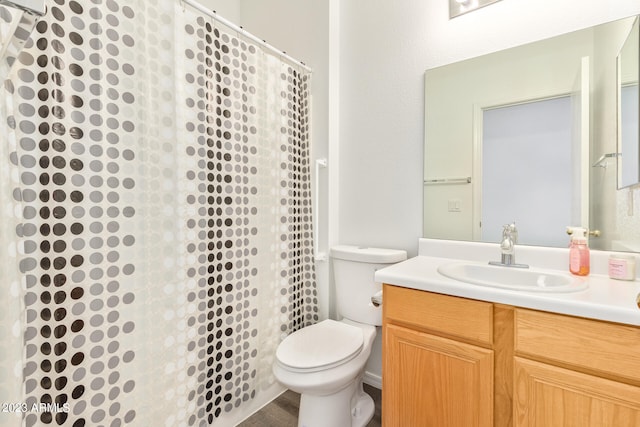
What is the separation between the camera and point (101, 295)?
104 cm

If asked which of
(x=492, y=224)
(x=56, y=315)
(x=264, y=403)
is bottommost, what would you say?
(x=264, y=403)

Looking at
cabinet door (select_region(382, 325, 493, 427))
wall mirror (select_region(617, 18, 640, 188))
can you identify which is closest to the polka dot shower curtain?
cabinet door (select_region(382, 325, 493, 427))

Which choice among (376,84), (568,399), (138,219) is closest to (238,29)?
(376,84)

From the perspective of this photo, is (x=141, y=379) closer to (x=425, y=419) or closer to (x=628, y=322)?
(x=425, y=419)

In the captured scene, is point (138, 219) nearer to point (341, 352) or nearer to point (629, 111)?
point (341, 352)

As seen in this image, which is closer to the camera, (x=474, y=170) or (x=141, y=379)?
(x=141, y=379)

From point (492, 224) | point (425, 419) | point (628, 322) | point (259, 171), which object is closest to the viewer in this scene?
point (628, 322)

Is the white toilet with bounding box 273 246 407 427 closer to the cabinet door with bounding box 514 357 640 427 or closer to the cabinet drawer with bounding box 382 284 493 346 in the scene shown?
the cabinet drawer with bounding box 382 284 493 346

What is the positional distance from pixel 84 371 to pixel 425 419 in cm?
123

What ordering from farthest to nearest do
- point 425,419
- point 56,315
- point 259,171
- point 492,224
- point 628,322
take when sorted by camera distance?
1. point 259,171
2. point 492,224
3. point 425,419
4. point 56,315
5. point 628,322

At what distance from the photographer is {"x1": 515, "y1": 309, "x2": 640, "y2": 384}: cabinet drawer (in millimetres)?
792

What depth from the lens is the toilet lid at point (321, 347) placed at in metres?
1.26

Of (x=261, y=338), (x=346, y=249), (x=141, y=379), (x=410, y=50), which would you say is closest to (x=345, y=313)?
(x=346, y=249)

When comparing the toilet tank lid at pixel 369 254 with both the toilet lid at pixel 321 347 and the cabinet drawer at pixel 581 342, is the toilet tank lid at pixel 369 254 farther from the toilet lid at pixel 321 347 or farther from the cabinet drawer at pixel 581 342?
the cabinet drawer at pixel 581 342
